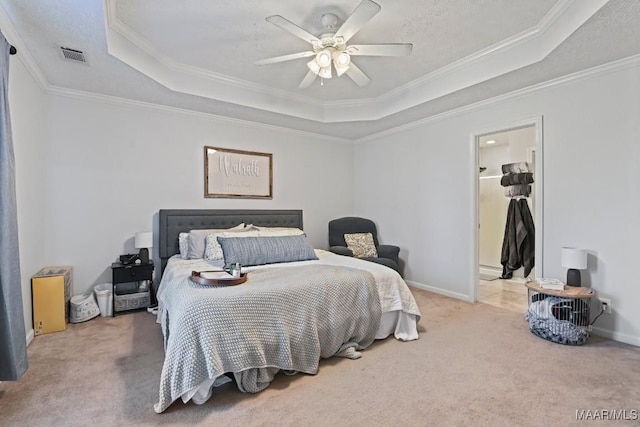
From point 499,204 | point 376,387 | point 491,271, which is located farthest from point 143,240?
point 499,204

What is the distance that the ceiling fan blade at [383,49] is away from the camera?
2.46 metres

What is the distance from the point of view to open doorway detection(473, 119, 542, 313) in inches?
180

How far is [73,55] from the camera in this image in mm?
2824

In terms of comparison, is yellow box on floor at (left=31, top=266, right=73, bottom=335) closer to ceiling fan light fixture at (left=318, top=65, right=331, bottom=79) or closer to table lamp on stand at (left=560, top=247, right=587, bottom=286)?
ceiling fan light fixture at (left=318, top=65, right=331, bottom=79)

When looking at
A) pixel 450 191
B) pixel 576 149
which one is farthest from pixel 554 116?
pixel 450 191

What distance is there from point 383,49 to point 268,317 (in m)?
2.18

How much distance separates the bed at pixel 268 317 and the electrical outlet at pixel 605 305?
5.71 ft

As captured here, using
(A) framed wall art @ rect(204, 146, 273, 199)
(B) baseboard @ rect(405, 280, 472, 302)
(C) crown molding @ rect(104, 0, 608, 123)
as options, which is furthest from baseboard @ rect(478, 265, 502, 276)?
(A) framed wall art @ rect(204, 146, 273, 199)

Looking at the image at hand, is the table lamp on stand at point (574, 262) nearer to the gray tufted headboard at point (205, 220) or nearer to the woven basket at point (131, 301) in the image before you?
the gray tufted headboard at point (205, 220)

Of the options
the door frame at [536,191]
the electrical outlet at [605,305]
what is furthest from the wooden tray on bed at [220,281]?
the electrical outlet at [605,305]

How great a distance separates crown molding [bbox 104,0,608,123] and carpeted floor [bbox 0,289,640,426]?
254cm

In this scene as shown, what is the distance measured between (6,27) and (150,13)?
3.19 ft

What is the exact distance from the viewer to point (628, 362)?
2.51 meters

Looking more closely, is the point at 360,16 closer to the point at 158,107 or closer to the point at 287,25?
the point at 287,25
